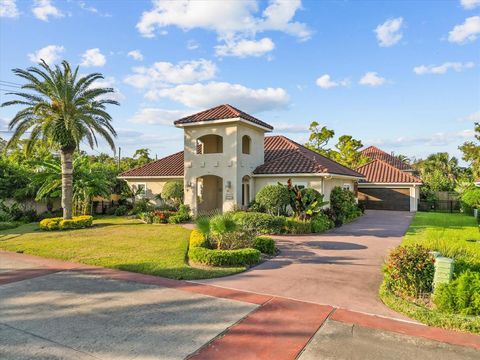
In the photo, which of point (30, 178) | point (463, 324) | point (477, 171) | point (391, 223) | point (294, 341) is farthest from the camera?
point (477, 171)

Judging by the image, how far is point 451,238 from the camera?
1647cm

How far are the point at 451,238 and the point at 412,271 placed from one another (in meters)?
10.6

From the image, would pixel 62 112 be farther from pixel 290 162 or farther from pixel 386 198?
pixel 386 198

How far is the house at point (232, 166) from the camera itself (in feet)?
70.2

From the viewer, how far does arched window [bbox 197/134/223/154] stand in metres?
25.8

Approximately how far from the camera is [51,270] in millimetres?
11188

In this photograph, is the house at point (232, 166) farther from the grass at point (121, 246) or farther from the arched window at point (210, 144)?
the grass at point (121, 246)

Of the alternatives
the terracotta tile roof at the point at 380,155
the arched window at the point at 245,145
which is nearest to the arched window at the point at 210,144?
the arched window at the point at 245,145

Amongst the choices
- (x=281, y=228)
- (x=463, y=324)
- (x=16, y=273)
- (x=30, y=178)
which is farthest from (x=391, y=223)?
(x=30, y=178)

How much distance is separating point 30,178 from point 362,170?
30.7 metres

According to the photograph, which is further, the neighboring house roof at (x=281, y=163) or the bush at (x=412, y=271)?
the neighboring house roof at (x=281, y=163)

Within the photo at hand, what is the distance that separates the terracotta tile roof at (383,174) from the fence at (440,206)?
9.92ft

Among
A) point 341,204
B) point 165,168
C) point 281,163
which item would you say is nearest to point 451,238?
point 341,204

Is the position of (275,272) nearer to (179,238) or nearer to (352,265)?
(352,265)
